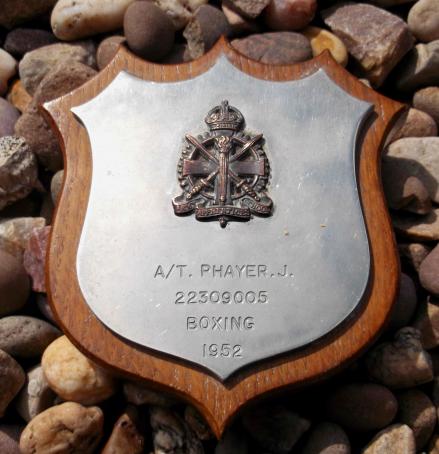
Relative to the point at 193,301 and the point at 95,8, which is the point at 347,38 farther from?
the point at 193,301

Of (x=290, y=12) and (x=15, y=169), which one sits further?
(x=290, y=12)

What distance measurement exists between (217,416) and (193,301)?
25 centimetres

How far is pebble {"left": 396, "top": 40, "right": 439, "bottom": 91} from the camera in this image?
2.11 m

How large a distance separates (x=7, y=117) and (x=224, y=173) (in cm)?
81

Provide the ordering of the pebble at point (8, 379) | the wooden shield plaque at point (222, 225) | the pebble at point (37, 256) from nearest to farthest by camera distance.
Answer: the wooden shield plaque at point (222, 225) → the pebble at point (8, 379) → the pebble at point (37, 256)

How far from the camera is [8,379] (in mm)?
1774

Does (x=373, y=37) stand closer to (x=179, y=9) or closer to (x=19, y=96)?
(x=179, y=9)

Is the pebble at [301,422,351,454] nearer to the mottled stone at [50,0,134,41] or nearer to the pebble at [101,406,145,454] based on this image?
the pebble at [101,406,145,454]

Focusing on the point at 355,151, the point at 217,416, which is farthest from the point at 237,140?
the point at 217,416

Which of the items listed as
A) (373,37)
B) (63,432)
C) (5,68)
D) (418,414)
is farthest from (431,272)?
(5,68)

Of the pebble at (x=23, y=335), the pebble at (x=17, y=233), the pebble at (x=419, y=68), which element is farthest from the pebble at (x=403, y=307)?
the pebble at (x=17, y=233)

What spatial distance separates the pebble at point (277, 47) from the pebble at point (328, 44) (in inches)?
2.2

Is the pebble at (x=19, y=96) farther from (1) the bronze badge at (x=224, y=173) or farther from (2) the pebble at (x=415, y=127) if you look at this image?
(2) the pebble at (x=415, y=127)

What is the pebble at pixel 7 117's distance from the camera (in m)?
2.10
